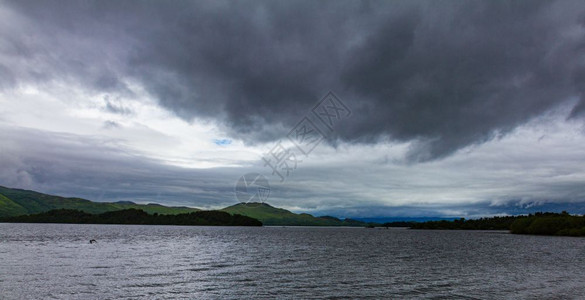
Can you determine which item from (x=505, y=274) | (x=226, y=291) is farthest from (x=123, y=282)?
(x=505, y=274)

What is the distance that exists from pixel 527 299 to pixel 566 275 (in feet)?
96.0

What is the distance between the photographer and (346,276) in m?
57.1

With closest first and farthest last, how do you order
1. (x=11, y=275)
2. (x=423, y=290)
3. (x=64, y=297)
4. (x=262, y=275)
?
(x=64, y=297) < (x=423, y=290) < (x=11, y=275) < (x=262, y=275)

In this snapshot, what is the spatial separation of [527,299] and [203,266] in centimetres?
4962

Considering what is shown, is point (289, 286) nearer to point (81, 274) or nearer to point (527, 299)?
point (527, 299)

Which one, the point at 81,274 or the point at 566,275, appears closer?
the point at 81,274

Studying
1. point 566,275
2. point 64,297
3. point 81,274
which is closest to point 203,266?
point 81,274

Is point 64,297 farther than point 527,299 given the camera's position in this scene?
No

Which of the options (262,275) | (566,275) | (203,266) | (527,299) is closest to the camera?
(527,299)

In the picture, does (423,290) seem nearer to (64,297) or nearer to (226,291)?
(226,291)

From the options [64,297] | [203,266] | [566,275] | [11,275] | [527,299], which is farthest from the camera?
[203,266]

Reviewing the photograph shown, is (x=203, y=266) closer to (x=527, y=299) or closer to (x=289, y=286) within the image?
(x=289, y=286)

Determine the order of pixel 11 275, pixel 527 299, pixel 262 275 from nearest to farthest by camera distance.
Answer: pixel 527 299, pixel 11 275, pixel 262 275

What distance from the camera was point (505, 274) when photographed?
6294cm
